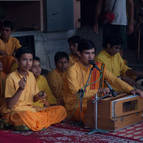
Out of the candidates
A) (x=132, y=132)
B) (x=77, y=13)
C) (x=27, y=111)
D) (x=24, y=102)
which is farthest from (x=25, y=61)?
(x=77, y=13)

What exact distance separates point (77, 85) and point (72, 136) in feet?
2.85

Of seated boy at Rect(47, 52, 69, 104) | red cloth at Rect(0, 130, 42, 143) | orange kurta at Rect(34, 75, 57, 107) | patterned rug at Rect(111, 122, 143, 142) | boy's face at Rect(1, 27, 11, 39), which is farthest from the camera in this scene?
boy's face at Rect(1, 27, 11, 39)

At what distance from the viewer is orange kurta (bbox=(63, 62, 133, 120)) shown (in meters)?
5.41

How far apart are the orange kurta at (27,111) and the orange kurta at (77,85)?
0.29 m

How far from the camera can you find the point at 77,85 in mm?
5445

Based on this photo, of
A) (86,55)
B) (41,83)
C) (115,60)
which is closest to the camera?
(86,55)

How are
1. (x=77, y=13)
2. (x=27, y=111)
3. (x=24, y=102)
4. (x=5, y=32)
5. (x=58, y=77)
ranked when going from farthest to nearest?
(x=77, y=13) → (x=5, y=32) → (x=58, y=77) → (x=24, y=102) → (x=27, y=111)

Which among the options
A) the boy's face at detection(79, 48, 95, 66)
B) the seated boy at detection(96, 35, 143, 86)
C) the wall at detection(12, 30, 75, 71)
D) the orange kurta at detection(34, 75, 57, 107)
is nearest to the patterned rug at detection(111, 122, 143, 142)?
the boy's face at detection(79, 48, 95, 66)

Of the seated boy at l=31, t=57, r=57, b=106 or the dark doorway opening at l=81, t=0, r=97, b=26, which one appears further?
the dark doorway opening at l=81, t=0, r=97, b=26

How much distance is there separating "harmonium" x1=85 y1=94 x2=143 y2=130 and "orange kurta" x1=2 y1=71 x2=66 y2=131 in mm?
590

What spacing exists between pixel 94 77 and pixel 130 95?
1.90 ft

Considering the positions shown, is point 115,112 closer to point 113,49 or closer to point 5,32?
point 113,49

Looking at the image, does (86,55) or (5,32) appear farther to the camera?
(5,32)

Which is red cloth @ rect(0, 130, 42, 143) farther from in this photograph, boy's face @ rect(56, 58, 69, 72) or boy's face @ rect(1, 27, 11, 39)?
boy's face @ rect(1, 27, 11, 39)
